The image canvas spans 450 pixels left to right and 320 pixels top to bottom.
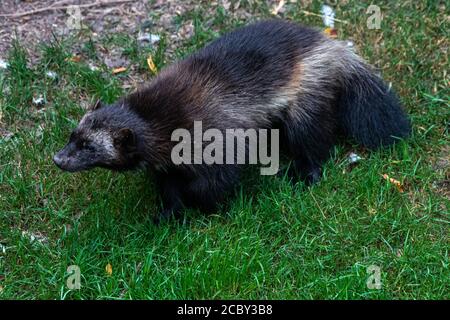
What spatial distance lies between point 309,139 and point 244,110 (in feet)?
2.08

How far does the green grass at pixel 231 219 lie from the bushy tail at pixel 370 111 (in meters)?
0.14

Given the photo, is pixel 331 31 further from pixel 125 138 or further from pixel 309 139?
pixel 125 138

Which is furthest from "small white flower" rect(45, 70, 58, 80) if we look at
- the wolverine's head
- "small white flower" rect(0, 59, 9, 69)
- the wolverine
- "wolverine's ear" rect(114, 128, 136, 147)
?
"wolverine's ear" rect(114, 128, 136, 147)

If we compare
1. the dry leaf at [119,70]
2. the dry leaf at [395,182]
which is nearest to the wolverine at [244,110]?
the dry leaf at [395,182]

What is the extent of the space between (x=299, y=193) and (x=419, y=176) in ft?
3.25

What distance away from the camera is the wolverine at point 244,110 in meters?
5.78

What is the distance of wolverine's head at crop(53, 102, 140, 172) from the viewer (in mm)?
5695

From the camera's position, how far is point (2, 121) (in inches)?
271

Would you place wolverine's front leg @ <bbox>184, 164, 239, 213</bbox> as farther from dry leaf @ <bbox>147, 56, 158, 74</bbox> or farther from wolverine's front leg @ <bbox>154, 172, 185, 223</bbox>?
dry leaf @ <bbox>147, 56, 158, 74</bbox>

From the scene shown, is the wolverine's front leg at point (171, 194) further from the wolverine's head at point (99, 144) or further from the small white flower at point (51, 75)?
the small white flower at point (51, 75)

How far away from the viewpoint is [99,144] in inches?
225

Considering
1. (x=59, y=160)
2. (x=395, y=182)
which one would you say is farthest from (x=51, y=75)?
(x=395, y=182)

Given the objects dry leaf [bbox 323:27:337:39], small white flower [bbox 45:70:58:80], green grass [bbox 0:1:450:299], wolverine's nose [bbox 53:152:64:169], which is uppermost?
dry leaf [bbox 323:27:337:39]

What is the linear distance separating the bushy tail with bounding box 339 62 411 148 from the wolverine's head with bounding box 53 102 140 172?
1953mm
